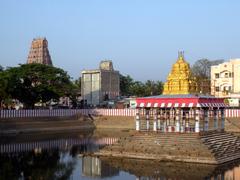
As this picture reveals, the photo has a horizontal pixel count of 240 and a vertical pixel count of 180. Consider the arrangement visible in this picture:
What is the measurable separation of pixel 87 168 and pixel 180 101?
23.6 ft

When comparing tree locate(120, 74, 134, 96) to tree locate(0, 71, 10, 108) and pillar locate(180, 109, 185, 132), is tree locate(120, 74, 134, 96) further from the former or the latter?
pillar locate(180, 109, 185, 132)

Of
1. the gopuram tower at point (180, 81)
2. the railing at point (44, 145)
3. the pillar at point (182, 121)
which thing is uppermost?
the gopuram tower at point (180, 81)

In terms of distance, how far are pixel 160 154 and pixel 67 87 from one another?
1247 inches

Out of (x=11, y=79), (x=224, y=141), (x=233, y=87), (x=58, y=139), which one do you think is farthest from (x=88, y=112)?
(x=224, y=141)

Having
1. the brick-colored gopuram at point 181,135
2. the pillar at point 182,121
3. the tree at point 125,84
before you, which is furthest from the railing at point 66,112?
the tree at point 125,84

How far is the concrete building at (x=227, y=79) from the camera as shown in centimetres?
7119

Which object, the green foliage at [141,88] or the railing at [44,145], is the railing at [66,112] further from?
the green foliage at [141,88]

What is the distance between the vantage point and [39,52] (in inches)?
4328

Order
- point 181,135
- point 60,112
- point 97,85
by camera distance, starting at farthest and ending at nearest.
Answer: point 97,85, point 60,112, point 181,135

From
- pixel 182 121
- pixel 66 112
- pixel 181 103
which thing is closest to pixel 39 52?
pixel 66 112

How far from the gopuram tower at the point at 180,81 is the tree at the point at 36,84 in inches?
1058

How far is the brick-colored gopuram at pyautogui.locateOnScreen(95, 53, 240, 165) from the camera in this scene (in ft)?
83.8

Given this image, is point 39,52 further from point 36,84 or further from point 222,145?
point 222,145

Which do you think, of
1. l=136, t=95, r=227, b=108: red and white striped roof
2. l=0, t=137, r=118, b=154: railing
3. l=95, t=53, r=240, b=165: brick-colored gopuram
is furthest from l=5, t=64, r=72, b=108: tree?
l=136, t=95, r=227, b=108: red and white striped roof
